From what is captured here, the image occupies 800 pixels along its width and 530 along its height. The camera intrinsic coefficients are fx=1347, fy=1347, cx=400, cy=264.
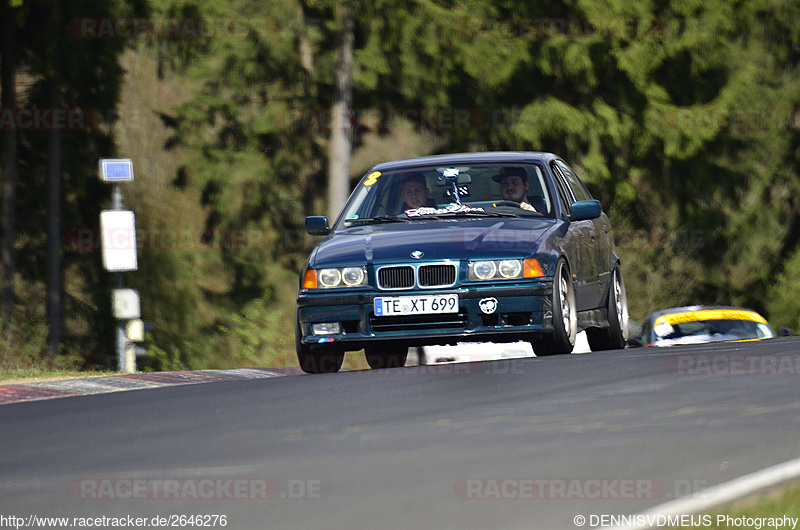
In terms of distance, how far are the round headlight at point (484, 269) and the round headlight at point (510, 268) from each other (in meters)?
0.06

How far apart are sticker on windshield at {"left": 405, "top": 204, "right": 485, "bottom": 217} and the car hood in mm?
256

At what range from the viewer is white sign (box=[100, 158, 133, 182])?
17411 millimetres

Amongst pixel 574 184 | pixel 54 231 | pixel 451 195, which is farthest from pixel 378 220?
pixel 54 231

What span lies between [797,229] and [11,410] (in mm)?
31345

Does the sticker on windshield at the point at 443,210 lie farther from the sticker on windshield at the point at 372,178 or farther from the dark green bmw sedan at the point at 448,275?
the sticker on windshield at the point at 372,178

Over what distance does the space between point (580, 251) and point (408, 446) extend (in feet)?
18.2

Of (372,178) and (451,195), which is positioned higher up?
(372,178)

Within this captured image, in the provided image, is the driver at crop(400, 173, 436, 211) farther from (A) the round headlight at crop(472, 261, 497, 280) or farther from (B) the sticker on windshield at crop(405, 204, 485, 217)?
(A) the round headlight at crop(472, 261, 497, 280)

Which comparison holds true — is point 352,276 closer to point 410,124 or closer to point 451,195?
point 451,195

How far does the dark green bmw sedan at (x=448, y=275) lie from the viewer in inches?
394

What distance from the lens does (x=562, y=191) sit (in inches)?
464

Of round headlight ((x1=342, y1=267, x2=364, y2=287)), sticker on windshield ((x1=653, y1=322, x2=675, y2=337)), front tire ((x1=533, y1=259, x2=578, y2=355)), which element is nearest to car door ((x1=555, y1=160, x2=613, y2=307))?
front tire ((x1=533, y1=259, x2=578, y2=355))

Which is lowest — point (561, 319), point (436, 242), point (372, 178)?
point (561, 319)

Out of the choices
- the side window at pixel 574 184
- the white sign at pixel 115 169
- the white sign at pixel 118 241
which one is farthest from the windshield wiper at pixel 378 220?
the white sign at pixel 118 241
